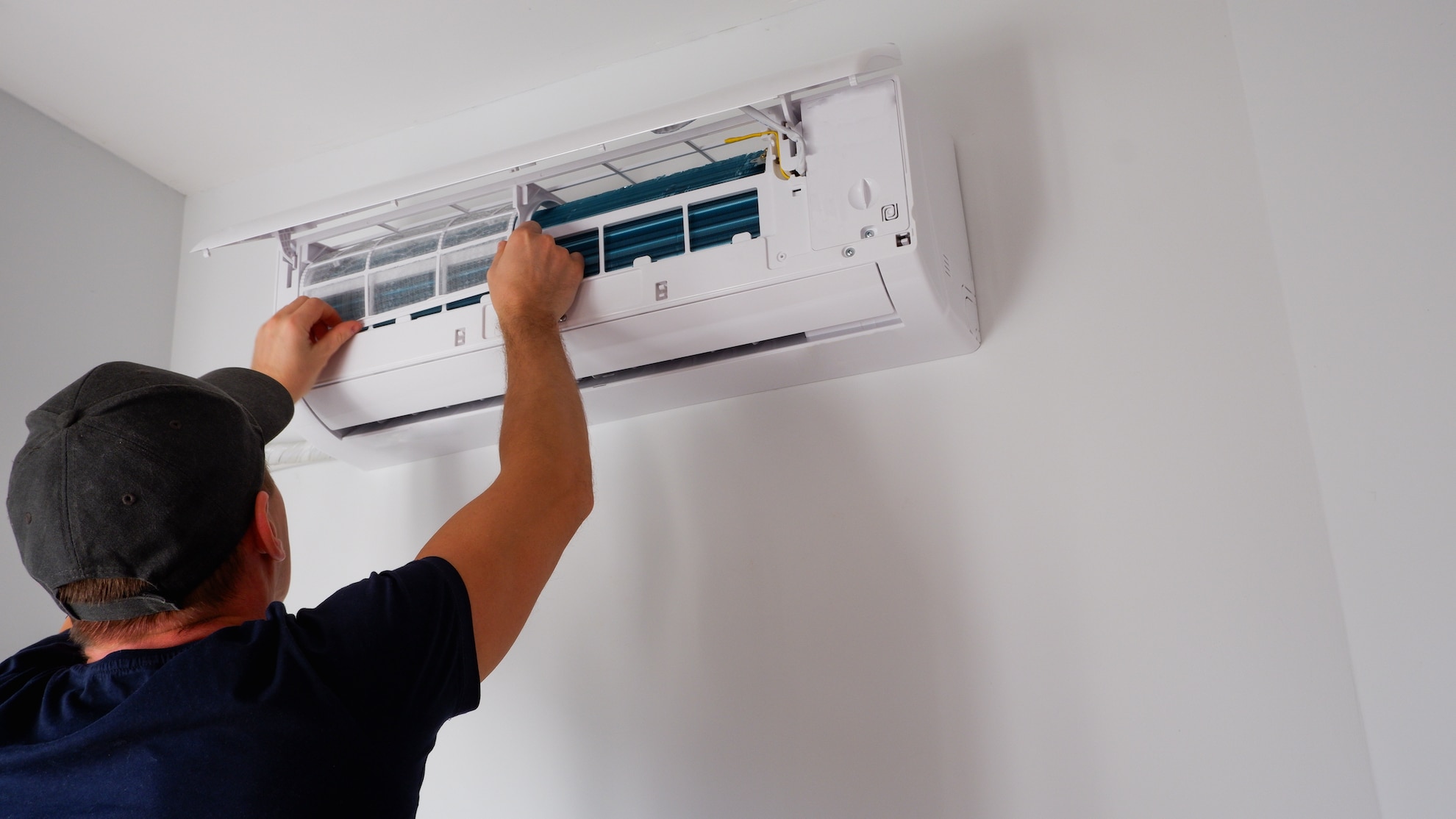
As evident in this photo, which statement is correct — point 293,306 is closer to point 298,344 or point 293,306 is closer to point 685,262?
point 298,344

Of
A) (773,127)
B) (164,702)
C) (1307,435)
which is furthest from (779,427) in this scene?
(164,702)

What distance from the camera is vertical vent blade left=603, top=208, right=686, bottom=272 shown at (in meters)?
1.16

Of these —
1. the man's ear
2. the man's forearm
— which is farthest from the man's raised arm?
the man's ear

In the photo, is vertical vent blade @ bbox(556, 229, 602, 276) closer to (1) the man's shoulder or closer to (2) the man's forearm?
(2) the man's forearm

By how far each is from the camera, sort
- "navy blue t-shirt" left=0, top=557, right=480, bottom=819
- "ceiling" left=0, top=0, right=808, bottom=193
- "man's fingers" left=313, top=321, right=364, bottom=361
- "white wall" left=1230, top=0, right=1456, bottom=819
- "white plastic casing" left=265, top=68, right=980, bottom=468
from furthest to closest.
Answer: "ceiling" left=0, top=0, right=808, bottom=193 < "man's fingers" left=313, top=321, right=364, bottom=361 < "white plastic casing" left=265, top=68, right=980, bottom=468 < "white wall" left=1230, top=0, right=1456, bottom=819 < "navy blue t-shirt" left=0, top=557, right=480, bottom=819

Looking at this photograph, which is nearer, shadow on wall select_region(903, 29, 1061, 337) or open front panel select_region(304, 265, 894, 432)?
open front panel select_region(304, 265, 894, 432)

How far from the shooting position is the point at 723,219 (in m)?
1.13

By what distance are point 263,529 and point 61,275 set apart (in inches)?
43.9

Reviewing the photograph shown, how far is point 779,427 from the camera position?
1294 millimetres

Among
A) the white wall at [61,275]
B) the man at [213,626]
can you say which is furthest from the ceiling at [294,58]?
the man at [213,626]

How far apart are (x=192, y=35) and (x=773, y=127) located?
97 cm

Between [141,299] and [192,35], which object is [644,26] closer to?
[192,35]

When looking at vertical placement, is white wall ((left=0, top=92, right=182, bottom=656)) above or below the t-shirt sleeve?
above

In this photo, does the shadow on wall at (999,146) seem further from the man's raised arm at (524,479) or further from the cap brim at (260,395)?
the cap brim at (260,395)
